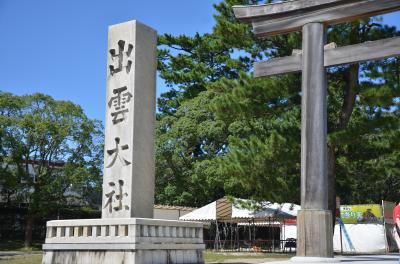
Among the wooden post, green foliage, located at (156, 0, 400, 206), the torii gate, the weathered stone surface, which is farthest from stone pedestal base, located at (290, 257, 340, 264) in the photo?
green foliage, located at (156, 0, 400, 206)

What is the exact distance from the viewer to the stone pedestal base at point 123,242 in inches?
320

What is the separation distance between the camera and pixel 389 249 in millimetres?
22312

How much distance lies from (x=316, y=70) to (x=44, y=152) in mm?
20764

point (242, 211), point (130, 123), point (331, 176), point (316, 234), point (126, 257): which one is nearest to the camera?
point (126, 257)

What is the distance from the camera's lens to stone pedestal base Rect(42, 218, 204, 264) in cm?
813

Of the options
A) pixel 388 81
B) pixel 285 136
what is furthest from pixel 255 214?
pixel 388 81

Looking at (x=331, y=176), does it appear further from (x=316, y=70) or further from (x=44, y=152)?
(x=44, y=152)

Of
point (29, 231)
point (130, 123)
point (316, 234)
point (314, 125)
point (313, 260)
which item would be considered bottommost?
point (29, 231)

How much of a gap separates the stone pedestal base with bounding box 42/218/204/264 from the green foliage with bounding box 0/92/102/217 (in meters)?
18.4

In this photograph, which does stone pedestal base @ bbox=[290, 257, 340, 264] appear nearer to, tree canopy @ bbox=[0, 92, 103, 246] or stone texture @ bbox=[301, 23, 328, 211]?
stone texture @ bbox=[301, 23, 328, 211]

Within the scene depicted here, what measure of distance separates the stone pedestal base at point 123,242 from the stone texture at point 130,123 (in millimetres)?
622

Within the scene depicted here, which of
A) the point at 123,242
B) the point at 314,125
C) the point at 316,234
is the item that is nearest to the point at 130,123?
the point at 123,242

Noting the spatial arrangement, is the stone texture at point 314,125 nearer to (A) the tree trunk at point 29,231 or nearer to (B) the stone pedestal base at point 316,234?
(B) the stone pedestal base at point 316,234

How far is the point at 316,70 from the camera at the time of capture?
1005 cm
